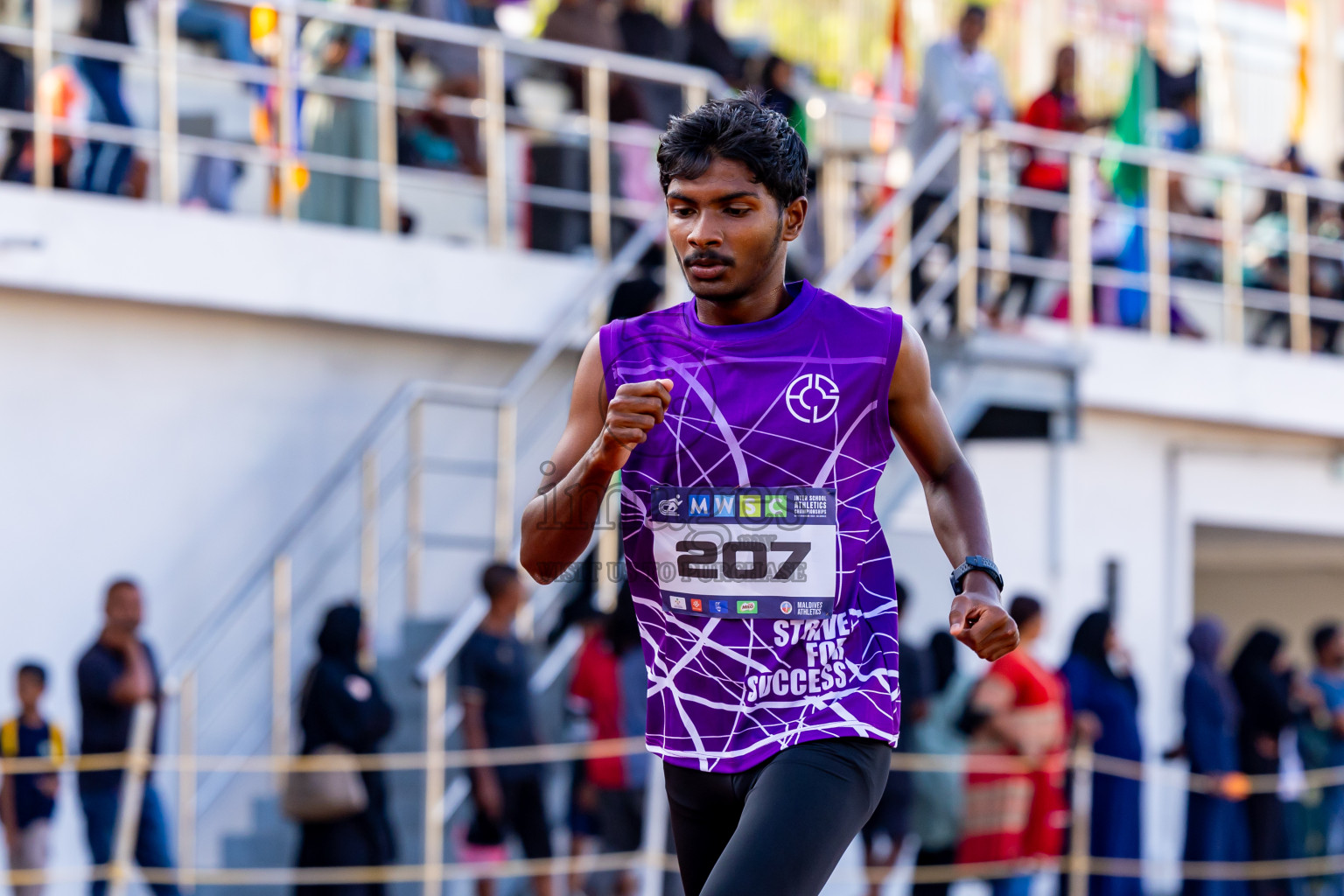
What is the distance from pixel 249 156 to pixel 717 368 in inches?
266

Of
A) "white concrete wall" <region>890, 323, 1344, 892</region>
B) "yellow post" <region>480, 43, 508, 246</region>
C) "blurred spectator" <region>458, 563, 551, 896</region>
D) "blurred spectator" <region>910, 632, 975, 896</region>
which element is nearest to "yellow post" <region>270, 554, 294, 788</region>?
"blurred spectator" <region>458, 563, 551, 896</region>

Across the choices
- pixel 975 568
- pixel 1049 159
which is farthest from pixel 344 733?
pixel 1049 159

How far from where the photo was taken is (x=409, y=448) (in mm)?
10203

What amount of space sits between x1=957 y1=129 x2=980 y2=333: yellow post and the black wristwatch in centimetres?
664

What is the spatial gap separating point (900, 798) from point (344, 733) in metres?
2.68

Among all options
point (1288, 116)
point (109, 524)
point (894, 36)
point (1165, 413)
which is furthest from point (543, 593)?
point (1288, 116)

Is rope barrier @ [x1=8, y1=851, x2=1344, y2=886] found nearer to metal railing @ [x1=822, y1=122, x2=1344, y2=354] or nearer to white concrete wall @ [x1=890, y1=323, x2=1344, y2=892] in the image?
white concrete wall @ [x1=890, y1=323, x2=1344, y2=892]

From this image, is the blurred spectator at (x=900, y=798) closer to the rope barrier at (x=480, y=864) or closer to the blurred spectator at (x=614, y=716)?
the rope barrier at (x=480, y=864)

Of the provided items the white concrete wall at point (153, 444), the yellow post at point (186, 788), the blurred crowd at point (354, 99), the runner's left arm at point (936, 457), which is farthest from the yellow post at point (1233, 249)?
the runner's left arm at point (936, 457)

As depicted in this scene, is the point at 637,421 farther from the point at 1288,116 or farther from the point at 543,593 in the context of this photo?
the point at 1288,116

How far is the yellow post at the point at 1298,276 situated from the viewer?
12711mm

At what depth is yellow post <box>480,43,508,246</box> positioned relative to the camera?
1018 cm

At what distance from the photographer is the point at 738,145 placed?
10.9 ft

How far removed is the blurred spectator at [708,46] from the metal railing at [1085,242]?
1275 mm
